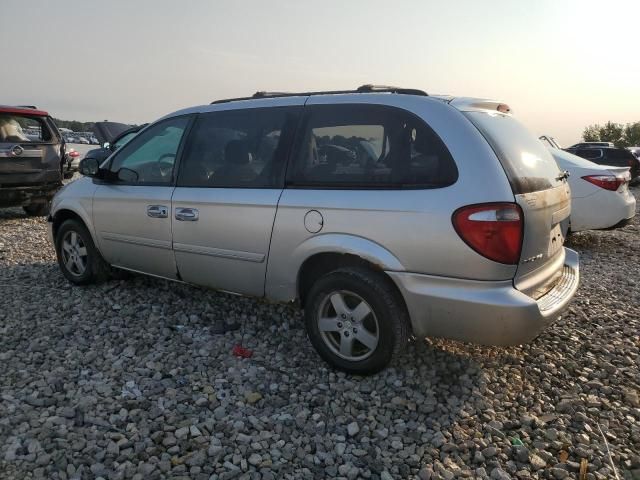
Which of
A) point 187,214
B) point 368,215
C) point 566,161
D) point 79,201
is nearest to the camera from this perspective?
point 368,215

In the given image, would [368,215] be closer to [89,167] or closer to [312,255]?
[312,255]

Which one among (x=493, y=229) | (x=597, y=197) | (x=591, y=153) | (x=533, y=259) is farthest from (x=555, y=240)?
(x=591, y=153)

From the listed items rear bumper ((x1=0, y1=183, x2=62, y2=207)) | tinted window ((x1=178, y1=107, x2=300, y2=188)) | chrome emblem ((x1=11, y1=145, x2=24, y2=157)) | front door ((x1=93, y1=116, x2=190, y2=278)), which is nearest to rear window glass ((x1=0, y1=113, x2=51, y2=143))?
chrome emblem ((x1=11, y1=145, x2=24, y2=157))

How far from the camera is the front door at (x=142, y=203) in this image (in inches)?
161

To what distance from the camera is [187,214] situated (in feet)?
12.6

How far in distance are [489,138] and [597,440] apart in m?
1.76

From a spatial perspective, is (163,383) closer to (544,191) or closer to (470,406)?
(470,406)

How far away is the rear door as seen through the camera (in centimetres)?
279

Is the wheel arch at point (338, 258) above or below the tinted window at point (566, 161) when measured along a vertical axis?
below

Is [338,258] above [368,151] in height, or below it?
below

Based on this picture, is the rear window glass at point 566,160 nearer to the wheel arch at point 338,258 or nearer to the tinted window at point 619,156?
the wheel arch at point 338,258

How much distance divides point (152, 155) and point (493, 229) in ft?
9.81

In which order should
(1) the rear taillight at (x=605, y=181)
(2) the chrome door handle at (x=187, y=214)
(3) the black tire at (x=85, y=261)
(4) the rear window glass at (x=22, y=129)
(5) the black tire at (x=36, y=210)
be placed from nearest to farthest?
(2) the chrome door handle at (x=187, y=214)
(3) the black tire at (x=85, y=261)
(1) the rear taillight at (x=605, y=181)
(4) the rear window glass at (x=22, y=129)
(5) the black tire at (x=36, y=210)

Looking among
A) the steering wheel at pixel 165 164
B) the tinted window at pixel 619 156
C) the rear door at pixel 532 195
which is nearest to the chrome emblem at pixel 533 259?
the rear door at pixel 532 195
